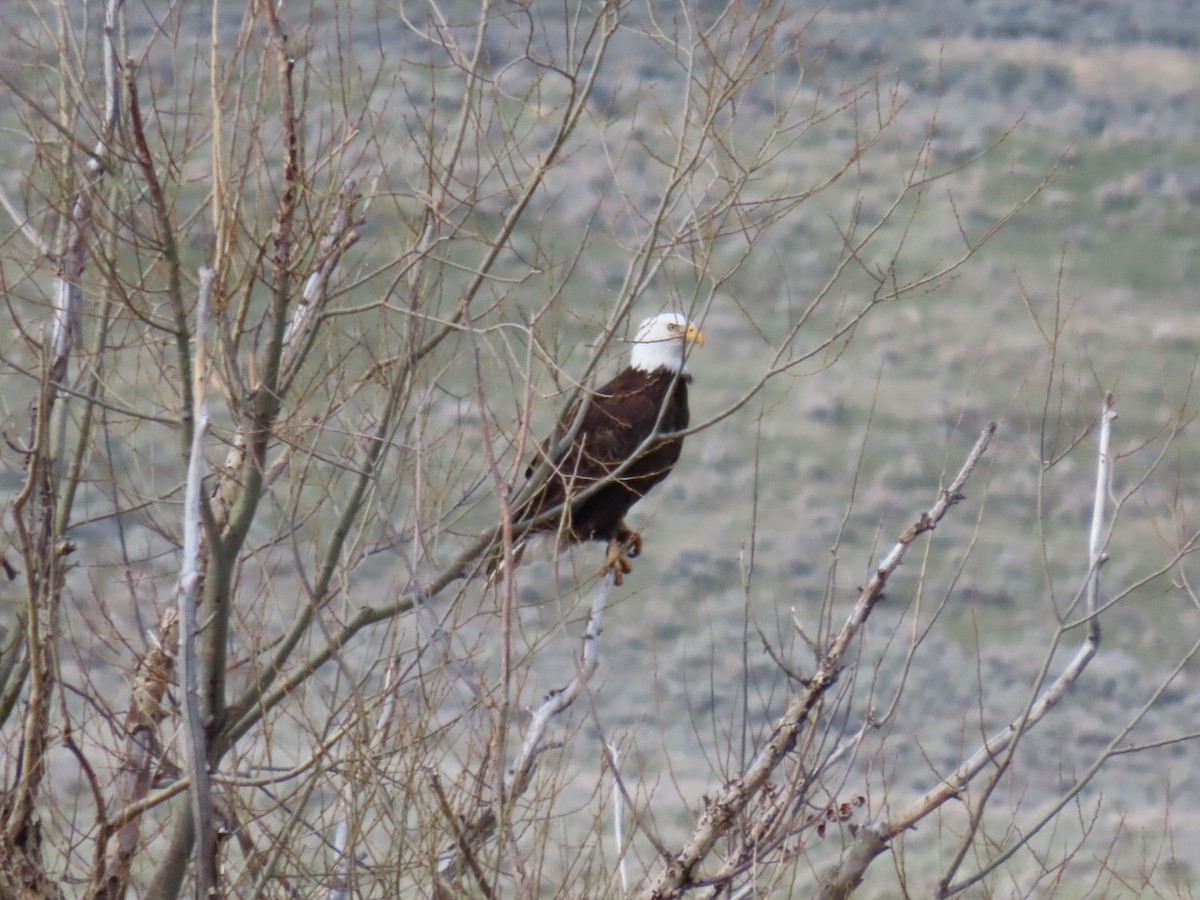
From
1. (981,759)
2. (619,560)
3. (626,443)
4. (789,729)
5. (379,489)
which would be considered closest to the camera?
(379,489)

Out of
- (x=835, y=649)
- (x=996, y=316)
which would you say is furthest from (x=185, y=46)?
(x=835, y=649)

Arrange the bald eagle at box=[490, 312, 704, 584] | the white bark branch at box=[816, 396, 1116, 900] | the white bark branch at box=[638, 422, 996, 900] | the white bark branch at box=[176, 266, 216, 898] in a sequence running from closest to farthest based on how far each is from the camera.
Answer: the white bark branch at box=[176, 266, 216, 898] → the white bark branch at box=[816, 396, 1116, 900] → the white bark branch at box=[638, 422, 996, 900] → the bald eagle at box=[490, 312, 704, 584]

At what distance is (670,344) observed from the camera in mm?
5312

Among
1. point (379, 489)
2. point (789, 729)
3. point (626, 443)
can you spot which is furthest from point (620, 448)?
point (379, 489)

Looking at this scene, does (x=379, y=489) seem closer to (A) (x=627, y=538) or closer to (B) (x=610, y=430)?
(B) (x=610, y=430)

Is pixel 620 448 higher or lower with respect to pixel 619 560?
higher

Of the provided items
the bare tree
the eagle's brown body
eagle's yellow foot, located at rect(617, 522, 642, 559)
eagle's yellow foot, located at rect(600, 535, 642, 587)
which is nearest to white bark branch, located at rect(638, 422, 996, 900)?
the bare tree

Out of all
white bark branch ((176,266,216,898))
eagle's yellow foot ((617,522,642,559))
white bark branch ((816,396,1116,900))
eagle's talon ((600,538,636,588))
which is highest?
eagle's yellow foot ((617,522,642,559))

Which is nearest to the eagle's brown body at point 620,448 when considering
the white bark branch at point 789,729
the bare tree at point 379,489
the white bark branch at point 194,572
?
the bare tree at point 379,489

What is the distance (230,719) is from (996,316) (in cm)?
2330

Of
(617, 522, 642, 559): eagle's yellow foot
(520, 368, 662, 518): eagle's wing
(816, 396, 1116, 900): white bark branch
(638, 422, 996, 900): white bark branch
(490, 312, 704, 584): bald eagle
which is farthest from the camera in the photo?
(617, 522, 642, 559): eagle's yellow foot

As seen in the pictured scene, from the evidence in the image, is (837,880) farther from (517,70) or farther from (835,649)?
(517,70)

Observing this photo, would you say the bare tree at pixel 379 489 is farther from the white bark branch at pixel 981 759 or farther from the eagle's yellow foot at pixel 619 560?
the eagle's yellow foot at pixel 619 560

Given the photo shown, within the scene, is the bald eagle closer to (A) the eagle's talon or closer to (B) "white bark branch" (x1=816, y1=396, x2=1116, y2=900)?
(A) the eagle's talon
